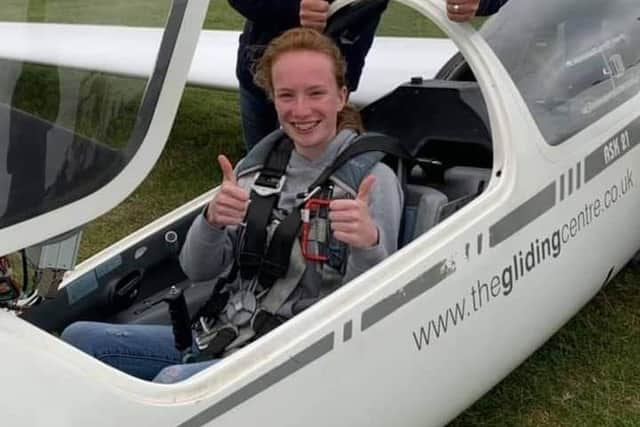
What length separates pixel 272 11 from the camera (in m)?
3.17

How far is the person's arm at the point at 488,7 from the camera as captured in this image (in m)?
2.65

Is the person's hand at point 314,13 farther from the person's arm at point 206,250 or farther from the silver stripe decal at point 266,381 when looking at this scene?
the silver stripe decal at point 266,381

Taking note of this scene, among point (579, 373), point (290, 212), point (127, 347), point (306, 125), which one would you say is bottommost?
point (579, 373)

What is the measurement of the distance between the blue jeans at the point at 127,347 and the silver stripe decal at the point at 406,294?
0.44 m

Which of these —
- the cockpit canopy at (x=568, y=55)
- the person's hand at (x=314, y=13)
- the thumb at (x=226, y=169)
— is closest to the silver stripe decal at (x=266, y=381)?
the thumb at (x=226, y=169)


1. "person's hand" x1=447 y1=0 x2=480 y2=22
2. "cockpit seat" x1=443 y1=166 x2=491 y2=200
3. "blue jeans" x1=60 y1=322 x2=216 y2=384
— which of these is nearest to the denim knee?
"blue jeans" x1=60 y1=322 x2=216 y2=384

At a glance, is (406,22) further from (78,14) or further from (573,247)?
(78,14)

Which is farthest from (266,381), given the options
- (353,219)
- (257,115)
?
(257,115)

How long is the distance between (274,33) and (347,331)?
56.2 inches

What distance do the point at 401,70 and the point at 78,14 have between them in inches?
120

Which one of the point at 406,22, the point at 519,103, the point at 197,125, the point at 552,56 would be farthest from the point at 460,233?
the point at 197,125

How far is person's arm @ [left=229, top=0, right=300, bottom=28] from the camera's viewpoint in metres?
3.15

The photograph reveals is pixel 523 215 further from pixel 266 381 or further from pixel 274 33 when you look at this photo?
pixel 274 33

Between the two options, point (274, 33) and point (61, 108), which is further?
point (274, 33)
